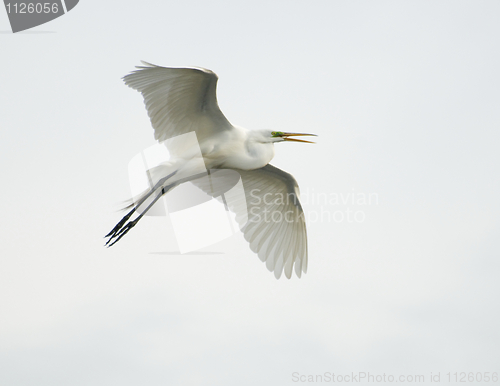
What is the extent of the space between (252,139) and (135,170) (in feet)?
6.58

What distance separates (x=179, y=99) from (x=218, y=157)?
121 cm

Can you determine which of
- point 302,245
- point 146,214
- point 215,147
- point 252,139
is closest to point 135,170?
point 146,214

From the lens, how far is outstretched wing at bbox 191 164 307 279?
10180mm

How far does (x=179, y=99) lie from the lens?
8453 mm

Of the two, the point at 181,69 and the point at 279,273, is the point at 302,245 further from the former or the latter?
the point at 181,69

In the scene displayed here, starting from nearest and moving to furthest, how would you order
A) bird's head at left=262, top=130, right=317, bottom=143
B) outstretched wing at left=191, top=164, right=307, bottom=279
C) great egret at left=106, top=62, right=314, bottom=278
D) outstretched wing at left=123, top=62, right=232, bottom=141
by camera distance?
outstretched wing at left=123, top=62, right=232, bottom=141, great egret at left=106, top=62, right=314, bottom=278, bird's head at left=262, top=130, right=317, bottom=143, outstretched wing at left=191, top=164, right=307, bottom=279

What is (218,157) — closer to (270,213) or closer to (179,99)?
(179,99)

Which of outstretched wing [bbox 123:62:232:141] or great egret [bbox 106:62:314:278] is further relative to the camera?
great egret [bbox 106:62:314:278]

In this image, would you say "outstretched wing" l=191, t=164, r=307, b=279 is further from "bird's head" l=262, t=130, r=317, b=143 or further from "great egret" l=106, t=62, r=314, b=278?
"bird's head" l=262, t=130, r=317, b=143

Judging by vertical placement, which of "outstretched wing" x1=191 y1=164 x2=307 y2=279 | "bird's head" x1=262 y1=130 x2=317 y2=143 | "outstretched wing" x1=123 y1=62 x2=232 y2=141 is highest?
"outstretched wing" x1=123 y1=62 x2=232 y2=141

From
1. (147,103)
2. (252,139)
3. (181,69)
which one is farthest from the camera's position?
(252,139)

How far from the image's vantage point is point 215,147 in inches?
354

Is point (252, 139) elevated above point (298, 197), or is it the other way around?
point (252, 139)

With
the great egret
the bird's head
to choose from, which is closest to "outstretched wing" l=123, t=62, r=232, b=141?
the great egret
